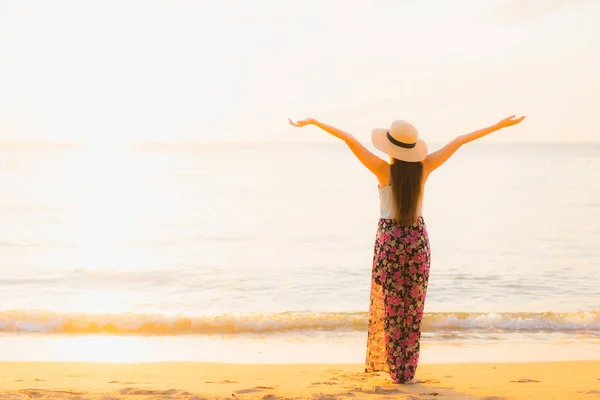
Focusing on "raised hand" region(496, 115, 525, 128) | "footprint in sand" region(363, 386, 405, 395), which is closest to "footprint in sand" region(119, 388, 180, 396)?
"footprint in sand" region(363, 386, 405, 395)

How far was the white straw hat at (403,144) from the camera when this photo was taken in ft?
17.7

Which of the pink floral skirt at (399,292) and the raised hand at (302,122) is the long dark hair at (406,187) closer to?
the pink floral skirt at (399,292)

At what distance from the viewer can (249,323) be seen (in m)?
9.87

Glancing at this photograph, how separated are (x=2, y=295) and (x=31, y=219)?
13038 millimetres

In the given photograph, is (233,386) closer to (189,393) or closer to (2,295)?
(189,393)

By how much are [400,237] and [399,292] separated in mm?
394

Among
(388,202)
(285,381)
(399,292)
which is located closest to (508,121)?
(388,202)

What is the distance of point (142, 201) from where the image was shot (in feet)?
105

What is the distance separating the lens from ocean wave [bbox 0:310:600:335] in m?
9.68

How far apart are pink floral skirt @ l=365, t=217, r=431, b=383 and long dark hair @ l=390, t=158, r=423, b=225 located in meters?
0.11

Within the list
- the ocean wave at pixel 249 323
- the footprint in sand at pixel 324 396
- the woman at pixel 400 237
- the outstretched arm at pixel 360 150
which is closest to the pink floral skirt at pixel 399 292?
the woman at pixel 400 237

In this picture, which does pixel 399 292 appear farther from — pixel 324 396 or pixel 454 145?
pixel 454 145

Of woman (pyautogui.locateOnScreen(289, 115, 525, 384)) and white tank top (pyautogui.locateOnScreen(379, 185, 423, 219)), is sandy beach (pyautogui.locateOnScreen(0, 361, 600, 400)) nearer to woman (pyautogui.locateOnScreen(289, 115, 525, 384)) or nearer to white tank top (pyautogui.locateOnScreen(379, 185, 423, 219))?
woman (pyautogui.locateOnScreen(289, 115, 525, 384))

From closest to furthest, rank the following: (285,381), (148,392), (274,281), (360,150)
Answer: (360,150)
(148,392)
(285,381)
(274,281)
